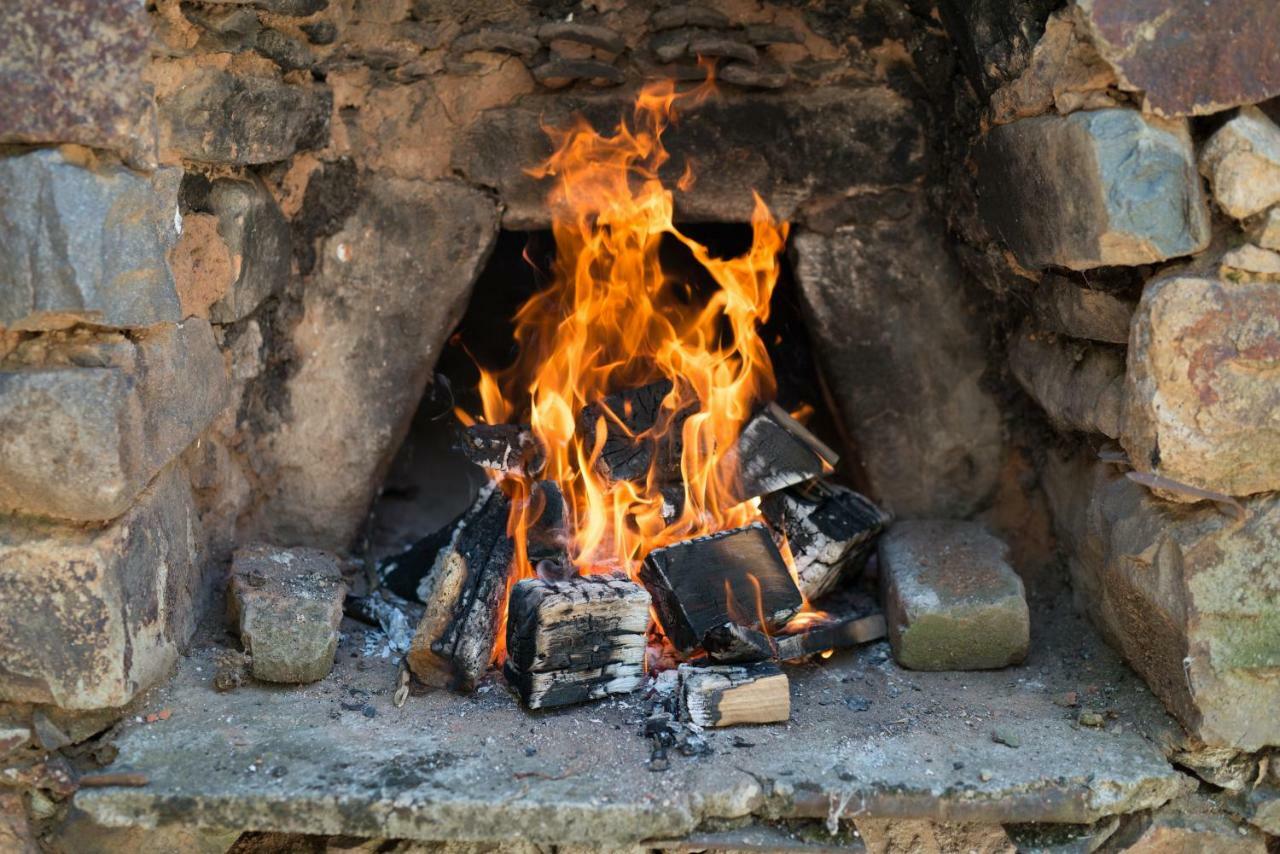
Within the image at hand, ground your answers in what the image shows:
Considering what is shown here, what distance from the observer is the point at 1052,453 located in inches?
120

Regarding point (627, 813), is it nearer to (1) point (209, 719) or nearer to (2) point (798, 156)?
(1) point (209, 719)

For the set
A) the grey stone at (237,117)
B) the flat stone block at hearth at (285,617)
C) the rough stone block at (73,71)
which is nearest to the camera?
the rough stone block at (73,71)

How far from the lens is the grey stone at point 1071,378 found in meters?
2.49

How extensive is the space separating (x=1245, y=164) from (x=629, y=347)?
5.16ft

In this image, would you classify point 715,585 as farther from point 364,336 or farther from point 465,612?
point 364,336

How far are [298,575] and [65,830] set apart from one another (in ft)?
2.28

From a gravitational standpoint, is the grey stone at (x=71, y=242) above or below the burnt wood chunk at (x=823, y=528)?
above

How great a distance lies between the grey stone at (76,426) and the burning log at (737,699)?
1125 mm

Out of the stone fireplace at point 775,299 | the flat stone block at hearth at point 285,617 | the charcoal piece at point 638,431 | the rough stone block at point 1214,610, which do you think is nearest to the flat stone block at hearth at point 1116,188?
the stone fireplace at point 775,299

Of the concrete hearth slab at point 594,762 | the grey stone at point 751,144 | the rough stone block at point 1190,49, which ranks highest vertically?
the rough stone block at point 1190,49

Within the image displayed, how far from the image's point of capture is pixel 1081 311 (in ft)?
8.34

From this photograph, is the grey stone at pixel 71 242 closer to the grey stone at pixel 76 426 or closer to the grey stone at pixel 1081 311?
the grey stone at pixel 76 426

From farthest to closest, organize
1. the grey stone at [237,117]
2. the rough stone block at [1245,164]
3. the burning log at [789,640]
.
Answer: the burning log at [789,640] < the grey stone at [237,117] < the rough stone block at [1245,164]

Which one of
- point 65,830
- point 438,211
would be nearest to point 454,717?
point 65,830
